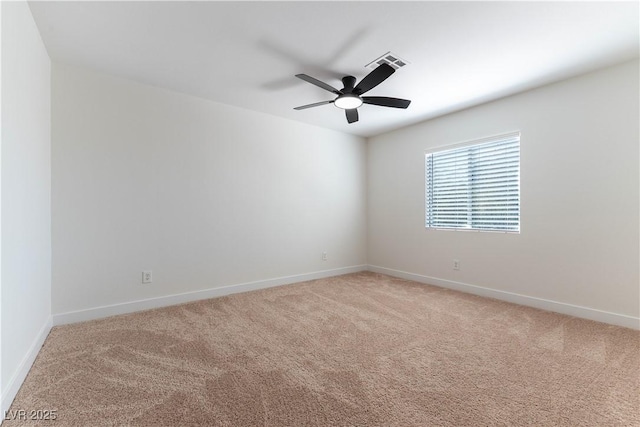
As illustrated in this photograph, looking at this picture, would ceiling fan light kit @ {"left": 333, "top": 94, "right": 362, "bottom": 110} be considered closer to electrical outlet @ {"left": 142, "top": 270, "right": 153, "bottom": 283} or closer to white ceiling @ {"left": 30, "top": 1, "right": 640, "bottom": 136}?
white ceiling @ {"left": 30, "top": 1, "right": 640, "bottom": 136}

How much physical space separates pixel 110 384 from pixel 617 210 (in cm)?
426

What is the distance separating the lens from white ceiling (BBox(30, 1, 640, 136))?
1900 millimetres

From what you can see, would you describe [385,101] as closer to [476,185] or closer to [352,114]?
[352,114]

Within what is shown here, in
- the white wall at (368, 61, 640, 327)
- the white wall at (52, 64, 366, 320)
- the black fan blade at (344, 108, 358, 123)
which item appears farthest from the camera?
the black fan blade at (344, 108, 358, 123)

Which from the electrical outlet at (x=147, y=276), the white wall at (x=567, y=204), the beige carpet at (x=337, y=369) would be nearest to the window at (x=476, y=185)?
the white wall at (x=567, y=204)

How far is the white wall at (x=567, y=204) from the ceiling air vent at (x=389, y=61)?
1.64 metres

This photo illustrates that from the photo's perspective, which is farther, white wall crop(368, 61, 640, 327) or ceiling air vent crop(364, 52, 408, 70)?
white wall crop(368, 61, 640, 327)

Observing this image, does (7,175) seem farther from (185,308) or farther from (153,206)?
(185,308)

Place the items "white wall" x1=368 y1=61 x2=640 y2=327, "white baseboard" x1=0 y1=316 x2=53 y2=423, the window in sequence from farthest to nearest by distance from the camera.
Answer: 1. the window
2. "white wall" x1=368 y1=61 x2=640 y2=327
3. "white baseboard" x1=0 y1=316 x2=53 y2=423

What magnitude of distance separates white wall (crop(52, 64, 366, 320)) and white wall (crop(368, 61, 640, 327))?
2074mm

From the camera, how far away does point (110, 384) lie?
169cm

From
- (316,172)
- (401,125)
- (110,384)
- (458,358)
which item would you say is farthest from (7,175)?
(401,125)

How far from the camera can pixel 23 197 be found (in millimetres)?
1812

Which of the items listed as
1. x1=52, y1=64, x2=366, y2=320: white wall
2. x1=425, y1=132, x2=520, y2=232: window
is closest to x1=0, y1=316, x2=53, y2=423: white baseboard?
x1=52, y1=64, x2=366, y2=320: white wall
